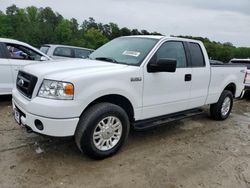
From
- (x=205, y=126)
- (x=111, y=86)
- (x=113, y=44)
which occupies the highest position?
(x=113, y=44)

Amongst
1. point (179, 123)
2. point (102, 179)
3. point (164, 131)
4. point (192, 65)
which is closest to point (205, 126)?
point (179, 123)

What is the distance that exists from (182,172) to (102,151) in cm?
115

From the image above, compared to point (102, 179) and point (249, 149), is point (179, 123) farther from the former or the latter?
point (102, 179)

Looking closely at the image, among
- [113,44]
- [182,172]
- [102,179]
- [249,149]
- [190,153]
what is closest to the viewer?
[102,179]

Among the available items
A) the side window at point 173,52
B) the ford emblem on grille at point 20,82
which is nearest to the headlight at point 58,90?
the ford emblem on grille at point 20,82

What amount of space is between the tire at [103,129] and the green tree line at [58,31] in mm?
27450

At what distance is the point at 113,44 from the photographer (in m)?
5.05

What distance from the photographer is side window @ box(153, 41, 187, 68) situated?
4520mm

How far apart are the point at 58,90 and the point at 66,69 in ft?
1.36

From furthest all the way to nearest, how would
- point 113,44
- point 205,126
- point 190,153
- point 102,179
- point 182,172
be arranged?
point 205,126 < point 113,44 < point 190,153 < point 182,172 < point 102,179

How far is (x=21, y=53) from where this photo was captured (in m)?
6.93

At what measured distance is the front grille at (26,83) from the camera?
3.58 meters

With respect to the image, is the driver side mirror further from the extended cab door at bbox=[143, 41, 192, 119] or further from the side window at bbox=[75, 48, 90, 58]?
the side window at bbox=[75, 48, 90, 58]

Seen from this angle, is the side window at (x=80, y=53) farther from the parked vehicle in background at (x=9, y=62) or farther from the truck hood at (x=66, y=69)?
the truck hood at (x=66, y=69)
